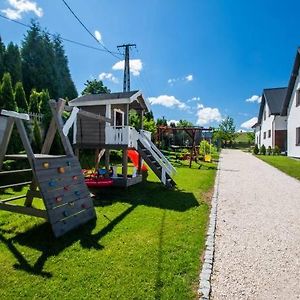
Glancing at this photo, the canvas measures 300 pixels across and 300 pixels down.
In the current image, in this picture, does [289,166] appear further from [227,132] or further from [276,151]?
[227,132]

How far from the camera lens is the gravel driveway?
3.65 m

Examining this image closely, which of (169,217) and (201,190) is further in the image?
(201,190)

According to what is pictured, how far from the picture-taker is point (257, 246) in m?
5.07

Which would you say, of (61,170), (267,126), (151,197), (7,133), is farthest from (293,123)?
(7,133)

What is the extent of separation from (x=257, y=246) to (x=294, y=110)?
21996 millimetres

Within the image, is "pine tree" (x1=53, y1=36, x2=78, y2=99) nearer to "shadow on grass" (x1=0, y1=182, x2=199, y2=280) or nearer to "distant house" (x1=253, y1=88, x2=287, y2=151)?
"distant house" (x1=253, y1=88, x2=287, y2=151)

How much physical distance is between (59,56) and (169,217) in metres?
43.8

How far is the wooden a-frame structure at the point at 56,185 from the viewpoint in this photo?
5.33 m

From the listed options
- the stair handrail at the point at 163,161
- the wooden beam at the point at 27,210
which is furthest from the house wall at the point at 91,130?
the wooden beam at the point at 27,210

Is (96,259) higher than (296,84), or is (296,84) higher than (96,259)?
(296,84)

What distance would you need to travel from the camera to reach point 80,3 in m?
9.00

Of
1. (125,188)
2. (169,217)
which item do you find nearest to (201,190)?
(125,188)

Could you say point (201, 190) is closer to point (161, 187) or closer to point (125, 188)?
point (161, 187)

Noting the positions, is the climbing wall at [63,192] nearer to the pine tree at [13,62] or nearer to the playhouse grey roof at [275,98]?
the playhouse grey roof at [275,98]
